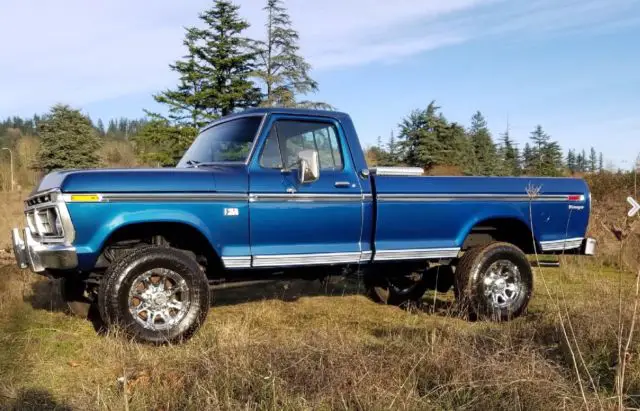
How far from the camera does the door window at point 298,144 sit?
5.82 metres

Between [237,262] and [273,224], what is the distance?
48 centimetres

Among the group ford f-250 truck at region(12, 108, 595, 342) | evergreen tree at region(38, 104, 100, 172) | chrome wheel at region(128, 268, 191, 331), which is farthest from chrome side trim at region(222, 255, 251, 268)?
Answer: evergreen tree at region(38, 104, 100, 172)

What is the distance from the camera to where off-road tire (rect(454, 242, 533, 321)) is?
6352mm

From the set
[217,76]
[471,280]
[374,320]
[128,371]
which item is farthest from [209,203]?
[217,76]

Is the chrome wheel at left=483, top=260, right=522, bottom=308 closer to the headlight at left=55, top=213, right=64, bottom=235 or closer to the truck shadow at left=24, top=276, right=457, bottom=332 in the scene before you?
the truck shadow at left=24, top=276, right=457, bottom=332

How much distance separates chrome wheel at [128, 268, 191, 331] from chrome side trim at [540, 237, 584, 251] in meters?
4.12

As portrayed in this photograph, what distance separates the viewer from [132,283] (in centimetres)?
502

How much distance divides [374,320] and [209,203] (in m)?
2.31

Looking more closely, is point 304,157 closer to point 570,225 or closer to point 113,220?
point 113,220

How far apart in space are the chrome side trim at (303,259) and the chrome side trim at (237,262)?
2.2 inches

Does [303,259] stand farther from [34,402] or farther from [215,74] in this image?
[215,74]

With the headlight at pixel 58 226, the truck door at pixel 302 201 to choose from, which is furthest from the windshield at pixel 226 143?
the headlight at pixel 58 226

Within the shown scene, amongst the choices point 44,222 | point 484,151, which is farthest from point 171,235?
point 484,151

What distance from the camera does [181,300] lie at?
5.24 meters
